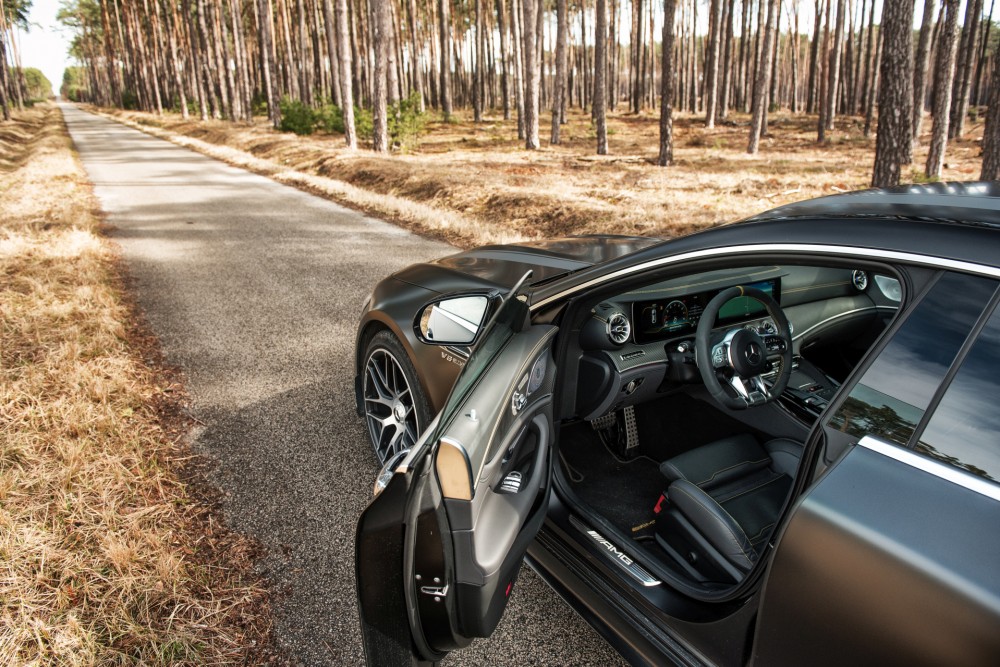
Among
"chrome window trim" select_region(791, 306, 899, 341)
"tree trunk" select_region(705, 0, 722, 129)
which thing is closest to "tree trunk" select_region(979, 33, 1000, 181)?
"chrome window trim" select_region(791, 306, 899, 341)

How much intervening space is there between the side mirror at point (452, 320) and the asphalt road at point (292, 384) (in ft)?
3.21

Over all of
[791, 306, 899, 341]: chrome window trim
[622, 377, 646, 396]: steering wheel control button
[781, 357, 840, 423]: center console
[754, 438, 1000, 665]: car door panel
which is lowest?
[781, 357, 840, 423]: center console

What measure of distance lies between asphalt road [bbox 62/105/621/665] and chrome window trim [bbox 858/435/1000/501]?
1.40m

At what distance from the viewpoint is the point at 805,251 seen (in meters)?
1.50

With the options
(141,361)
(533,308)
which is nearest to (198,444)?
(141,361)

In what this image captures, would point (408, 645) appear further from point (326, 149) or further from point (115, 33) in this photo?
point (115, 33)

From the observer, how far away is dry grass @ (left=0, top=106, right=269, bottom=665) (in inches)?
86.7

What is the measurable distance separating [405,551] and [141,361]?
4082mm

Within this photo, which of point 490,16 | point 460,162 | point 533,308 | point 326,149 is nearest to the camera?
point 533,308

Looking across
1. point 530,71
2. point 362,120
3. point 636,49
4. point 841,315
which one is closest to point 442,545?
point 841,315

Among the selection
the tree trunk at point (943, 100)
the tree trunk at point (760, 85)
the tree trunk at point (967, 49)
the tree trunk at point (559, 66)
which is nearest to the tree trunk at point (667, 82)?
the tree trunk at point (760, 85)

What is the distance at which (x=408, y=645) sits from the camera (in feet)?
5.17

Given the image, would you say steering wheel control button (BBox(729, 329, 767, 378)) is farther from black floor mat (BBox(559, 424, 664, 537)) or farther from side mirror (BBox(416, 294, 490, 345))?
side mirror (BBox(416, 294, 490, 345))

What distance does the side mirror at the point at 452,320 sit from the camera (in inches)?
105
